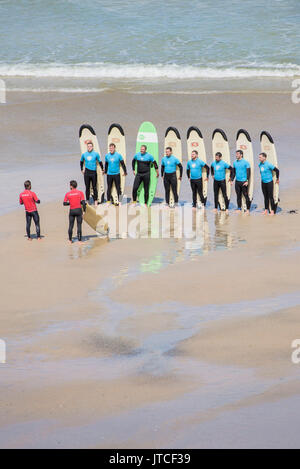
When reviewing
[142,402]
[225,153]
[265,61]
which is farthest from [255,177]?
[265,61]

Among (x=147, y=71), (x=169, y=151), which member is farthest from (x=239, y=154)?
(x=147, y=71)

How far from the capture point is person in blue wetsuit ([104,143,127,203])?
1630cm

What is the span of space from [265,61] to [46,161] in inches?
618

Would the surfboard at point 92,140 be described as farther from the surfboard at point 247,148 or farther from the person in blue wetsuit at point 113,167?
the surfboard at point 247,148

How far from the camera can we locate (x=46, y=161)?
62.8 ft

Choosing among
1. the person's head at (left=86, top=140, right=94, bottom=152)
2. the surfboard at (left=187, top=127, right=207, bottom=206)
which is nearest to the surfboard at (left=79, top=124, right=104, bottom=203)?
the person's head at (left=86, top=140, right=94, bottom=152)

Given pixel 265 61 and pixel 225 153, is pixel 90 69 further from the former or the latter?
pixel 225 153

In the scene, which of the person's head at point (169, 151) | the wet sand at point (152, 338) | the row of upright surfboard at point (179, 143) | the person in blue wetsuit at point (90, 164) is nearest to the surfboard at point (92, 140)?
the row of upright surfboard at point (179, 143)

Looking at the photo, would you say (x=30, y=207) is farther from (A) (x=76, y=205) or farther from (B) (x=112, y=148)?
(B) (x=112, y=148)

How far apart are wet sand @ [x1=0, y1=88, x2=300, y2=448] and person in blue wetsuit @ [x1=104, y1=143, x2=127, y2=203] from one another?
2.13 meters

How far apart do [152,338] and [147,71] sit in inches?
935

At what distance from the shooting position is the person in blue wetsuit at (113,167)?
1630 cm

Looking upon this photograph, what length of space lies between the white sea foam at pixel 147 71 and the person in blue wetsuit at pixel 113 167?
1465 cm

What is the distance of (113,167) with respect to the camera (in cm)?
1638
